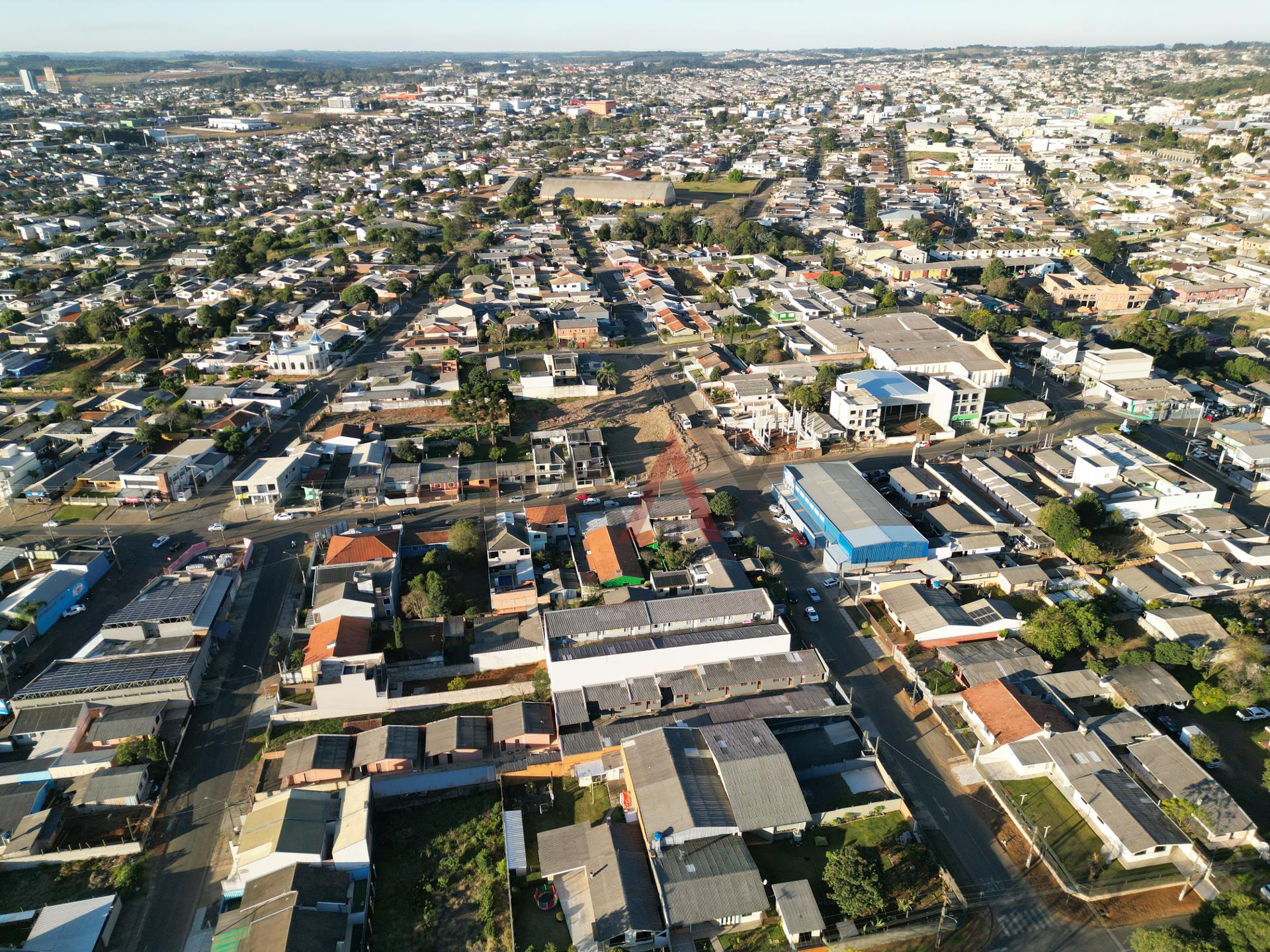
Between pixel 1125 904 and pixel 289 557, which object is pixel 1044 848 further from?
pixel 289 557

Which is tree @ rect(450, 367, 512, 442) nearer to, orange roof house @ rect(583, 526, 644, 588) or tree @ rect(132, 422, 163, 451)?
orange roof house @ rect(583, 526, 644, 588)

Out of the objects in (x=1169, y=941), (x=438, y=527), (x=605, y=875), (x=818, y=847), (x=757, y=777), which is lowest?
(x=438, y=527)

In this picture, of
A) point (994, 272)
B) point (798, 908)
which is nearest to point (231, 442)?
point (798, 908)

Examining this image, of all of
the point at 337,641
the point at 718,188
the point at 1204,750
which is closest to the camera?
the point at 1204,750

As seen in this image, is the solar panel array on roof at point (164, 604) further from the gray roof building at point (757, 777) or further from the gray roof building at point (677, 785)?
the gray roof building at point (757, 777)

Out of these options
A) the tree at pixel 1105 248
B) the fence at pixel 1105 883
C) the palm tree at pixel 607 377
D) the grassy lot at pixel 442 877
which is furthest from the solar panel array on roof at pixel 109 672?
the tree at pixel 1105 248

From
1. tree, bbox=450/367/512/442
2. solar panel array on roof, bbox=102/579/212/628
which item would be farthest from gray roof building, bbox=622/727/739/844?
tree, bbox=450/367/512/442

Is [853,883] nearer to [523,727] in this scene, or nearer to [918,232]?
[523,727]
